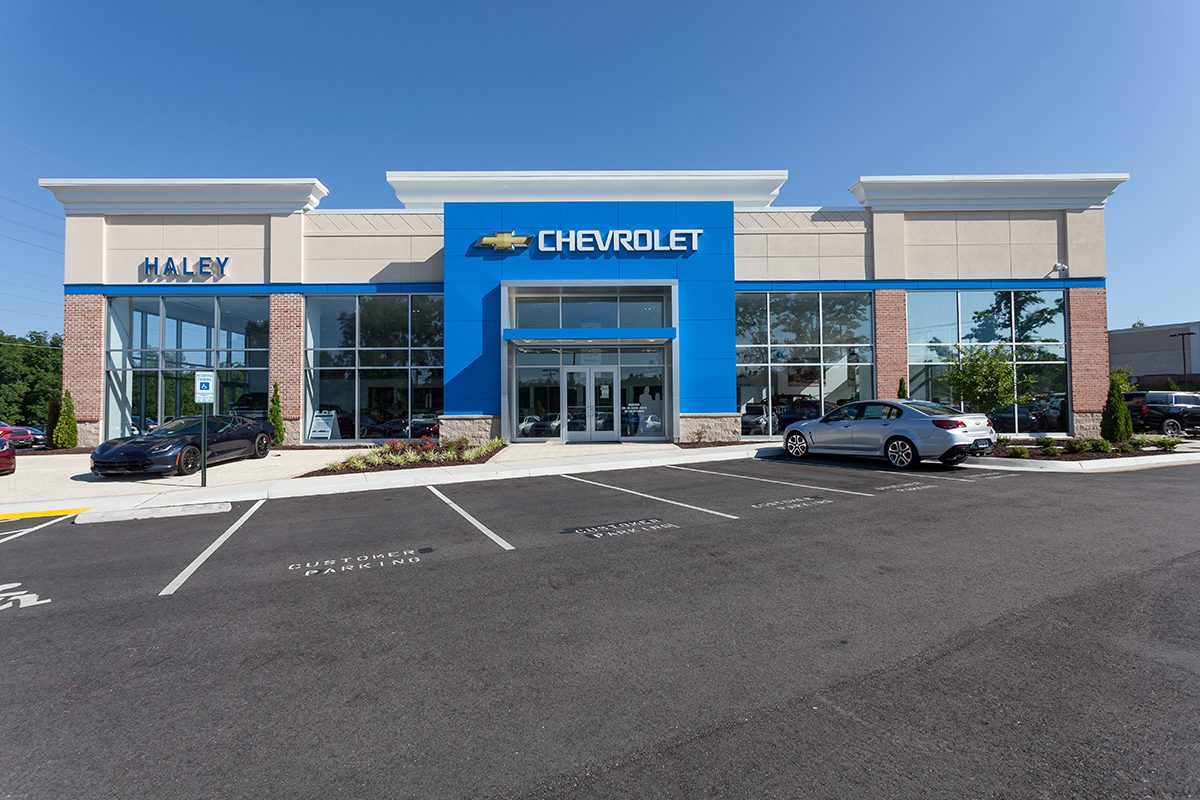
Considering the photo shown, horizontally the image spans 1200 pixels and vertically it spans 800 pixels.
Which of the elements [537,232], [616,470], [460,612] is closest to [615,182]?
[537,232]

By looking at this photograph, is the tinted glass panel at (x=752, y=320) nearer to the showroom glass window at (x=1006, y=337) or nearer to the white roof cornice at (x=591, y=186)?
the white roof cornice at (x=591, y=186)

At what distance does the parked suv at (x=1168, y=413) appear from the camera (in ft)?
70.1

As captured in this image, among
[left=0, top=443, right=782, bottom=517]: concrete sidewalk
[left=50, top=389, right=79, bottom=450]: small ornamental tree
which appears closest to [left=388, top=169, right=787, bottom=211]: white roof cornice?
[left=0, top=443, right=782, bottom=517]: concrete sidewalk

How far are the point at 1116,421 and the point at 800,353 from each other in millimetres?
9676

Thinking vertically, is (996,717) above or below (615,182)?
below

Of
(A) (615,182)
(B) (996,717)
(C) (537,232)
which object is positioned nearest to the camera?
(B) (996,717)

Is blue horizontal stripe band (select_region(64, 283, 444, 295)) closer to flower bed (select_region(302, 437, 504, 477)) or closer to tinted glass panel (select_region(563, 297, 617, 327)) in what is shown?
tinted glass panel (select_region(563, 297, 617, 327))

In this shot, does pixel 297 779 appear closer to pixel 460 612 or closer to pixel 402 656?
pixel 402 656

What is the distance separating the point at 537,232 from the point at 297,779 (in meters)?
18.2

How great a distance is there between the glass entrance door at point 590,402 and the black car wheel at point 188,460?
10.2 meters

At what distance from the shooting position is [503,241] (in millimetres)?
18844

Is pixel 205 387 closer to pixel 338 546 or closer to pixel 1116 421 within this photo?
pixel 338 546

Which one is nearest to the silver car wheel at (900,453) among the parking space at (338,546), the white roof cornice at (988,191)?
the parking space at (338,546)

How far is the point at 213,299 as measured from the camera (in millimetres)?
20562
